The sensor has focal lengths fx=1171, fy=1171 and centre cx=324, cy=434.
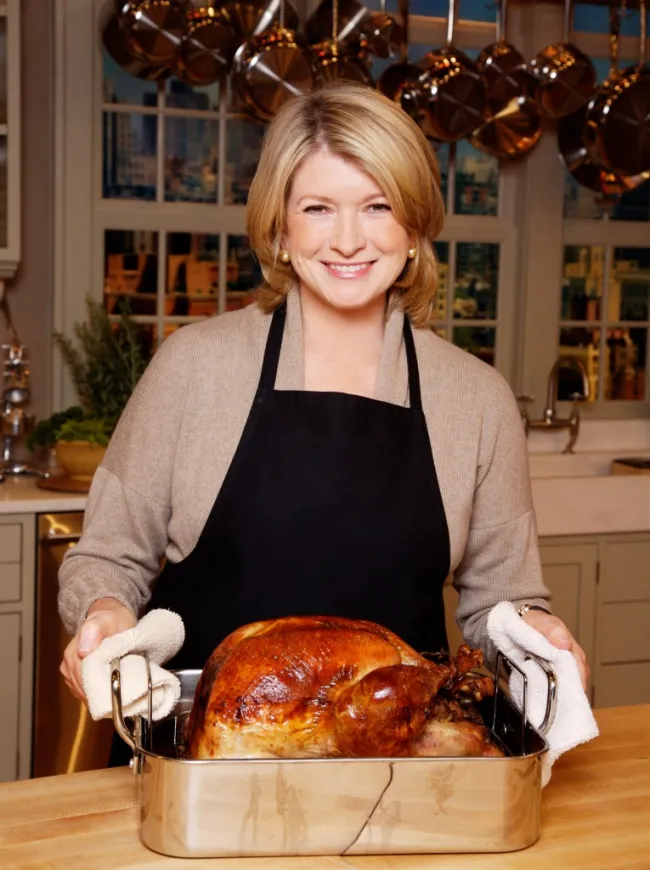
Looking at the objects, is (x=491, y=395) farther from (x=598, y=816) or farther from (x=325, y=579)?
(x=598, y=816)

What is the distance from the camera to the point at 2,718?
279cm

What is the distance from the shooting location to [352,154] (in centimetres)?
147

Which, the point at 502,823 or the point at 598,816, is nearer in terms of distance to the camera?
the point at 502,823

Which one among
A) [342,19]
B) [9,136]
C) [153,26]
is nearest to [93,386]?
[9,136]

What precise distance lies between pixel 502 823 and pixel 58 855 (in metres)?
0.40

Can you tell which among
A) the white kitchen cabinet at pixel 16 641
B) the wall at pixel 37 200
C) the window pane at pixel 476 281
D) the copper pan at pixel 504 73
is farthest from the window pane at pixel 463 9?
the white kitchen cabinet at pixel 16 641

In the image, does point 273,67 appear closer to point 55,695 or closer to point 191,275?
point 191,275

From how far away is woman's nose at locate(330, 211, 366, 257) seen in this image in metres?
1.47

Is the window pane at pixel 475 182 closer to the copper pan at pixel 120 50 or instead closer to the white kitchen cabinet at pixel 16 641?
the copper pan at pixel 120 50

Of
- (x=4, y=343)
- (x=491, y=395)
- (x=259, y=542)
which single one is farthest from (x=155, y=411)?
(x=4, y=343)

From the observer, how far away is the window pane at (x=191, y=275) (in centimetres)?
345

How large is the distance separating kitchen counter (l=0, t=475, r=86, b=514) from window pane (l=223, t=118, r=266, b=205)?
1098 millimetres

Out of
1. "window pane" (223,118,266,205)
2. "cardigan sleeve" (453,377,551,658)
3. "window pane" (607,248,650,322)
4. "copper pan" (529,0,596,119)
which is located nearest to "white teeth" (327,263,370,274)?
"cardigan sleeve" (453,377,551,658)

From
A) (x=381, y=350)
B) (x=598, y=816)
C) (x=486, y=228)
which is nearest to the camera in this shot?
(x=598, y=816)
